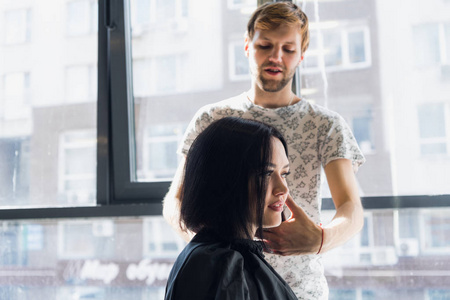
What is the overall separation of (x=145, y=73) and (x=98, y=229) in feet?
2.77

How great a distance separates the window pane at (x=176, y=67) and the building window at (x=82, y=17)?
230 mm

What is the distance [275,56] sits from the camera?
1.74m

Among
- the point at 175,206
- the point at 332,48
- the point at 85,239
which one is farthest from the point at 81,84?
the point at 332,48

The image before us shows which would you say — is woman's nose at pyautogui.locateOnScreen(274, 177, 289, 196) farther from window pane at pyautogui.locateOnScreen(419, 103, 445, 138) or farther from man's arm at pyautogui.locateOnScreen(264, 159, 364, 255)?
window pane at pyautogui.locateOnScreen(419, 103, 445, 138)

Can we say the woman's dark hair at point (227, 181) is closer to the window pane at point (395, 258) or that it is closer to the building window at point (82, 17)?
the window pane at point (395, 258)

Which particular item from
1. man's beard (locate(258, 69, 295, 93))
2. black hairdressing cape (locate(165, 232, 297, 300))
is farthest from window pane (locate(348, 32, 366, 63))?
black hairdressing cape (locate(165, 232, 297, 300))

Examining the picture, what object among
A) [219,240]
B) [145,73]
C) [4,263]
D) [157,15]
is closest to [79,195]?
[4,263]

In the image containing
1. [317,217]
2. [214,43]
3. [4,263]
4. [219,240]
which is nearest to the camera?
[219,240]

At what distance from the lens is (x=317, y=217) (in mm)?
1756

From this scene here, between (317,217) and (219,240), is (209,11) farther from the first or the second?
(219,240)

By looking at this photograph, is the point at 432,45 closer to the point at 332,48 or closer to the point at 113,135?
the point at 332,48

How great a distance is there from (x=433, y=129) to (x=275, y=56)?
0.87 meters

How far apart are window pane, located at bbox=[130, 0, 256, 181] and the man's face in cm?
61

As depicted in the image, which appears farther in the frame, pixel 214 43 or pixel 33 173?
pixel 33 173
